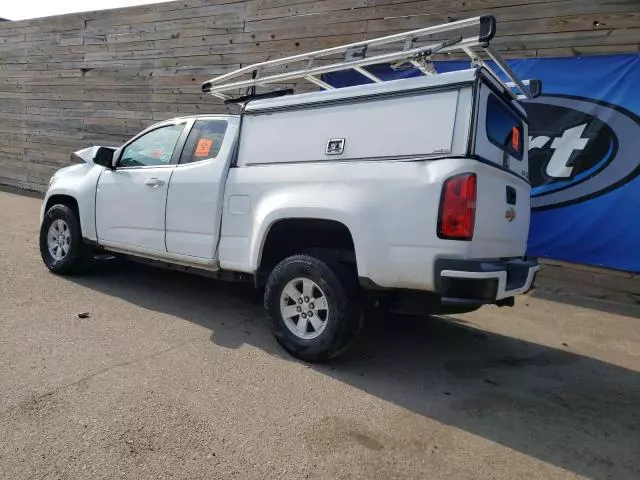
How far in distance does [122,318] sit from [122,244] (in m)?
1.00

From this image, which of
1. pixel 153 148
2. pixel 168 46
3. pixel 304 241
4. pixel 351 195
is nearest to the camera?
pixel 351 195

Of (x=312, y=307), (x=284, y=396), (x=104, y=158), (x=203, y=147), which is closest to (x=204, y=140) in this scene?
(x=203, y=147)

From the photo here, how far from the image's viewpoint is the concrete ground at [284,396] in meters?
2.38

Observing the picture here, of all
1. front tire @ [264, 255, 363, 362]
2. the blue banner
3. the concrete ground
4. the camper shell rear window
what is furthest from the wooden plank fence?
front tire @ [264, 255, 363, 362]

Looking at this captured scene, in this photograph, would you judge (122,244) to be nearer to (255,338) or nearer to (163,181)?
(163,181)

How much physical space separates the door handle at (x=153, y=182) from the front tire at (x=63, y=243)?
1212mm

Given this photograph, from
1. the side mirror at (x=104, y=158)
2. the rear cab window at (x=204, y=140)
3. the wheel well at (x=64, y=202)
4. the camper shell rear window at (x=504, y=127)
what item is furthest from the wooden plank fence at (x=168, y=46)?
the side mirror at (x=104, y=158)

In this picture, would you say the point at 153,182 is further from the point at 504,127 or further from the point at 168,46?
the point at 168,46

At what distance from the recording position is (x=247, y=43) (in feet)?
29.2

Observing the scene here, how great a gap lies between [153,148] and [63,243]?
1643 millimetres

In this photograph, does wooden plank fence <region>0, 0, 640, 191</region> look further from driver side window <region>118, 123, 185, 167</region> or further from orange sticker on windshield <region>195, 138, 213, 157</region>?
orange sticker on windshield <region>195, 138, 213, 157</region>

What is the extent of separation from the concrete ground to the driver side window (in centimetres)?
137

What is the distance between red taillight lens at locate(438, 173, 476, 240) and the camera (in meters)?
2.92

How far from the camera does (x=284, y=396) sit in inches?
120
